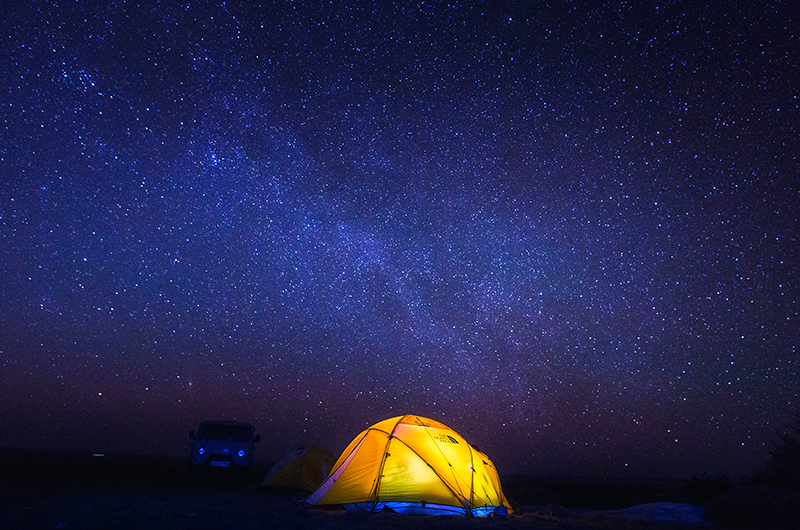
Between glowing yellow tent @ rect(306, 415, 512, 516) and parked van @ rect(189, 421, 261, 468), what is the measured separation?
553cm

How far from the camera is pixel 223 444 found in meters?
14.8

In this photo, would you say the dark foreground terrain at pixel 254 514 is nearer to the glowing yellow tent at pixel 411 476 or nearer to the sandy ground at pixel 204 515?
the sandy ground at pixel 204 515

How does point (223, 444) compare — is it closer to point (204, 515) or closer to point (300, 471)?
point (300, 471)

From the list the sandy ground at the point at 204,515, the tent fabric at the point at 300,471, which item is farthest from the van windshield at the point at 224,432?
the sandy ground at the point at 204,515

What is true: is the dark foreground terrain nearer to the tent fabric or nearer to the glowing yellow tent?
the glowing yellow tent

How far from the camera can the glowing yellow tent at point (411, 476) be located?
386 inches

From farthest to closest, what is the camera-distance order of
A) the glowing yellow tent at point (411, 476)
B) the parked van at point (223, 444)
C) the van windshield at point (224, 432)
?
the van windshield at point (224, 432) < the parked van at point (223, 444) < the glowing yellow tent at point (411, 476)

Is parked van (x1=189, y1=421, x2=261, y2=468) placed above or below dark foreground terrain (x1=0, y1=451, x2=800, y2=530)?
above

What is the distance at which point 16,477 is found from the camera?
14.1 metres

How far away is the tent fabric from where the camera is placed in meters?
13.6

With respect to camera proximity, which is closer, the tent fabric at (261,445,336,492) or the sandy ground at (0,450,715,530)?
the sandy ground at (0,450,715,530)

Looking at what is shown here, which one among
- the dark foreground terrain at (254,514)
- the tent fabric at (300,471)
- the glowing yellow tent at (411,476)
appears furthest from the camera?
the tent fabric at (300,471)

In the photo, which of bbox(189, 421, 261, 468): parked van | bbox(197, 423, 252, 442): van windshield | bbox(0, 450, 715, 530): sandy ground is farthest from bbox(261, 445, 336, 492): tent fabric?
bbox(0, 450, 715, 530): sandy ground

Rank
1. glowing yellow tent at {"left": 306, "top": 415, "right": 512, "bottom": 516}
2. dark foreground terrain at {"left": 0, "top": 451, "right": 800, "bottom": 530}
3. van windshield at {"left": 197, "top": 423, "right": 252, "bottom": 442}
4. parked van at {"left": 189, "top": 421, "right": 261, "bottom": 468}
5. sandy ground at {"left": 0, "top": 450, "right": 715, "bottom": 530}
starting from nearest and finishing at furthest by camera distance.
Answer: sandy ground at {"left": 0, "top": 450, "right": 715, "bottom": 530} < dark foreground terrain at {"left": 0, "top": 451, "right": 800, "bottom": 530} < glowing yellow tent at {"left": 306, "top": 415, "right": 512, "bottom": 516} < parked van at {"left": 189, "top": 421, "right": 261, "bottom": 468} < van windshield at {"left": 197, "top": 423, "right": 252, "bottom": 442}
